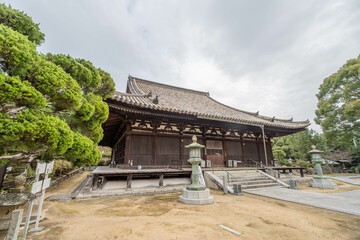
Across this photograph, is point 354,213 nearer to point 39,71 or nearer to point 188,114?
point 188,114

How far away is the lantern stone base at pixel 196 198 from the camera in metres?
5.39

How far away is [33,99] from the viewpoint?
237cm

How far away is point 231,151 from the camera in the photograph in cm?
1228

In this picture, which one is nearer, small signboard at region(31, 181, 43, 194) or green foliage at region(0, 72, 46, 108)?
green foliage at region(0, 72, 46, 108)

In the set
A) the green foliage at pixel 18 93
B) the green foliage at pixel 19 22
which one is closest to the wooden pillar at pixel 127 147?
the green foliage at pixel 19 22

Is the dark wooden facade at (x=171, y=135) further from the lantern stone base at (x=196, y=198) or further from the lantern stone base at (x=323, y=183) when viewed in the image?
the lantern stone base at (x=196, y=198)

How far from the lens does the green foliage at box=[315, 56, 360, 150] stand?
1587cm

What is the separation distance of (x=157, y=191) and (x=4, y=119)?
6.41 m

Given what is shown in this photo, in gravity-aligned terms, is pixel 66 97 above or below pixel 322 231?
above

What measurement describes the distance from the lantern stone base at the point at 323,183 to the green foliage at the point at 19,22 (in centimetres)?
1438

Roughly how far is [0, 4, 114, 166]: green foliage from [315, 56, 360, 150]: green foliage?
21548 mm

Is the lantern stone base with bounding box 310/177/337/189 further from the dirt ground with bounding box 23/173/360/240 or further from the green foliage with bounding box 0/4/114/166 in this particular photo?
the green foliage with bounding box 0/4/114/166

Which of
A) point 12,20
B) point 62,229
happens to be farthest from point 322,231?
point 12,20

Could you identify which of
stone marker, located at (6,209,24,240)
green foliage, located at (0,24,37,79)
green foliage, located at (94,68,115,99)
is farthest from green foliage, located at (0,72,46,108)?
green foliage, located at (94,68,115,99)
